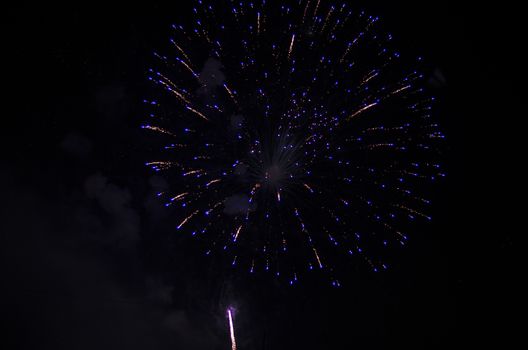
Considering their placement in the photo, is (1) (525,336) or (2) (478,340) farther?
(2) (478,340)

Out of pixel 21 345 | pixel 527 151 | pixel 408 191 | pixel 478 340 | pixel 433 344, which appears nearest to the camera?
pixel 408 191

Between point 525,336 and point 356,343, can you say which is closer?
point 525,336

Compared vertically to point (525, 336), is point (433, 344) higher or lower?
higher

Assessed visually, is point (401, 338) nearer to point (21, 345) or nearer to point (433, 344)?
point (433, 344)

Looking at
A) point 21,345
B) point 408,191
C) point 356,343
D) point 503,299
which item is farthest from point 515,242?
point 21,345

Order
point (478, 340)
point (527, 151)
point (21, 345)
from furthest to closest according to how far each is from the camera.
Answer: point (21, 345) → point (478, 340) → point (527, 151)

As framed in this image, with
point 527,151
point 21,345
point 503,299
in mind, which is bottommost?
point 503,299

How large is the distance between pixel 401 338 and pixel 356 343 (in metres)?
3.33

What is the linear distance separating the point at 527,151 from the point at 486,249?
5753 millimetres

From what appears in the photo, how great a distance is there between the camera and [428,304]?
21453 millimetres

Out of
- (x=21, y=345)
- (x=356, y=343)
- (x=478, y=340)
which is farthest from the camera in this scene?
(x=21, y=345)

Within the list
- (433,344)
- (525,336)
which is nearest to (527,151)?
(525,336)

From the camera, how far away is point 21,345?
114 feet

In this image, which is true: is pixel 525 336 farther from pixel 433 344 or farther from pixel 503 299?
pixel 433 344
